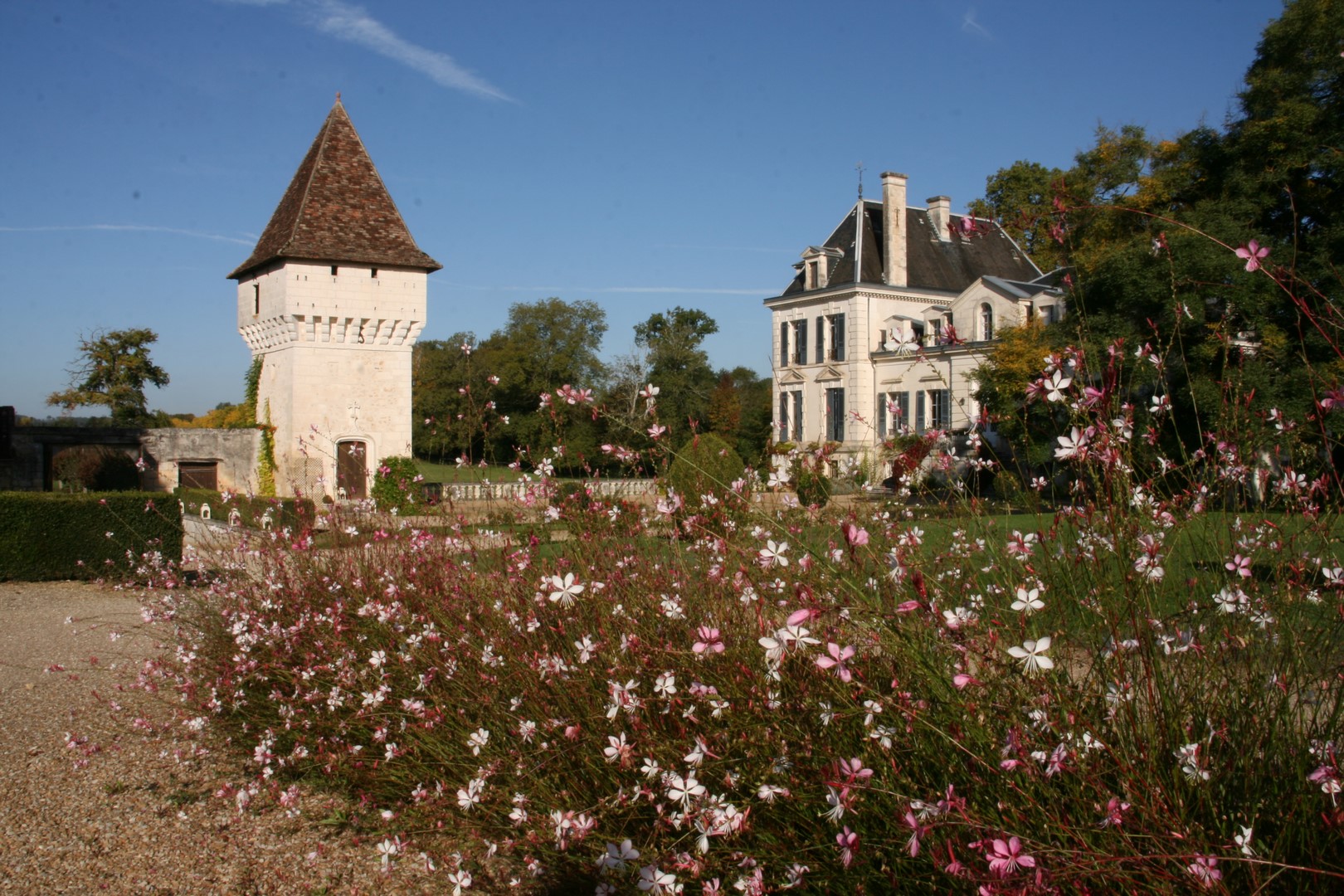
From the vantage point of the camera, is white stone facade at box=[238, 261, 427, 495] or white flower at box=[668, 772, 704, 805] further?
white stone facade at box=[238, 261, 427, 495]

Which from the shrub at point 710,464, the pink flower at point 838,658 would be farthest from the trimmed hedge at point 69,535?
the pink flower at point 838,658

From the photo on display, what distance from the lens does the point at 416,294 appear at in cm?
2570

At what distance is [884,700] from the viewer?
2221 millimetres

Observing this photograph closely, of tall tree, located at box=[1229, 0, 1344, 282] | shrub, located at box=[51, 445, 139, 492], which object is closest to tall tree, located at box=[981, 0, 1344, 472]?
tall tree, located at box=[1229, 0, 1344, 282]

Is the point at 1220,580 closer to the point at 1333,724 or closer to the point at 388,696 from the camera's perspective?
the point at 1333,724

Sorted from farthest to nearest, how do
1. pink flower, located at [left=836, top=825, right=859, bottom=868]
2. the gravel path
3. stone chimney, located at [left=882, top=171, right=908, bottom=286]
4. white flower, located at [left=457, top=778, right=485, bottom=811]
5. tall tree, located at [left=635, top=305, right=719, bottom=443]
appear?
tall tree, located at [left=635, top=305, right=719, bottom=443] < stone chimney, located at [left=882, top=171, right=908, bottom=286] < the gravel path < white flower, located at [left=457, top=778, right=485, bottom=811] < pink flower, located at [left=836, top=825, right=859, bottom=868]

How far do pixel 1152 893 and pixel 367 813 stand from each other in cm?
331

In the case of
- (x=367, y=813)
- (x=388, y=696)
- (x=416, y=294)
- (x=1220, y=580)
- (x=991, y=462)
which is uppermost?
(x=416, y=294)

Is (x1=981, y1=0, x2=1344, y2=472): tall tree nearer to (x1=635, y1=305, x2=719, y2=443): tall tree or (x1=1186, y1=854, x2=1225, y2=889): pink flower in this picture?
(x1=1186, y1=854, x2=1225, y2=889): pink flower

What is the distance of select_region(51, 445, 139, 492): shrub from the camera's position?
23539mm

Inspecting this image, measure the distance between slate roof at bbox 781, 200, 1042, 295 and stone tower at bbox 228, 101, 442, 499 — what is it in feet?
54.8

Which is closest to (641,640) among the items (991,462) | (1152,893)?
(991,462)

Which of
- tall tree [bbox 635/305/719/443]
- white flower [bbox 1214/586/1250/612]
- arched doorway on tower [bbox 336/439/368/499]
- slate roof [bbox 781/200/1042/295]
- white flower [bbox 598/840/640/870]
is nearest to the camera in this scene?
white flower [bbox 598/840/640/870]

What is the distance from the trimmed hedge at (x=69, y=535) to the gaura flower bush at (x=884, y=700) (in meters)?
9.21
